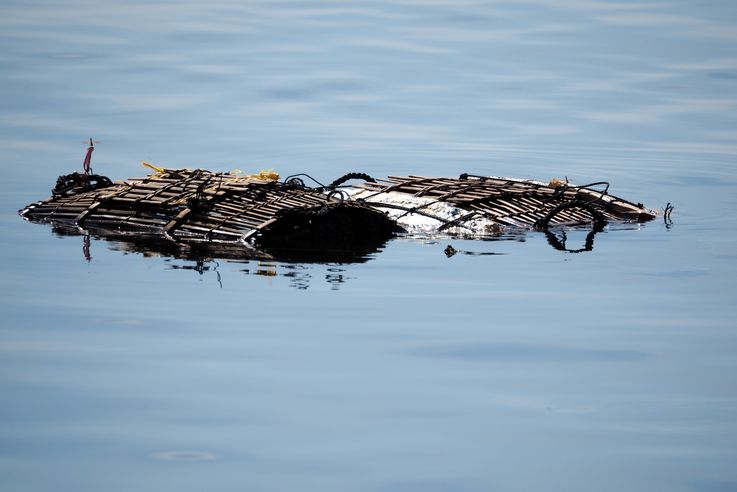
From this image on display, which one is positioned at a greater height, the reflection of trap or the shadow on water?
the reflection of trap

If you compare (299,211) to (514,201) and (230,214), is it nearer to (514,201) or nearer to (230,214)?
(230,214)

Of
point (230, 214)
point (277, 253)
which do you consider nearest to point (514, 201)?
point (277, 253)

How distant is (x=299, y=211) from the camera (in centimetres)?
1638

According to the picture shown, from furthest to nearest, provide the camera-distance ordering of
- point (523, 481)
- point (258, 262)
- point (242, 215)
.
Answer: point (242, 215) < point (258, 262) < point (523, 481)

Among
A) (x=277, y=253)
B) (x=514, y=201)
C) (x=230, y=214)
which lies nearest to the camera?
(x=277, y=253)

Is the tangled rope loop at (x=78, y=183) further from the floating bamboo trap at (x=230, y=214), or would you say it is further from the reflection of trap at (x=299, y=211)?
the floating bamboo trap at (x=230, y=214)

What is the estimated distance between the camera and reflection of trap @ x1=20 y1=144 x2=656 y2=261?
16500 millimetres

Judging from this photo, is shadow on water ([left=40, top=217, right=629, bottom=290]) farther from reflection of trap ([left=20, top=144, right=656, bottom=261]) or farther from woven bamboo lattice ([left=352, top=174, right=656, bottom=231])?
woven bamboo lattice ([left=352, top=174, right=656, bottom=231])

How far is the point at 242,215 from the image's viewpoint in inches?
661

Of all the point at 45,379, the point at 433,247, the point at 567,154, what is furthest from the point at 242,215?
the point at 567,154

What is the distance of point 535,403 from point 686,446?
49.7 inches

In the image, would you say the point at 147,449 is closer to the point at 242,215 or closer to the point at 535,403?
the point at 535,403

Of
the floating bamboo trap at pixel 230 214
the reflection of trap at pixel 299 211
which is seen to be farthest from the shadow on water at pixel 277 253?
the floating bamboo trap at pixel 230 214

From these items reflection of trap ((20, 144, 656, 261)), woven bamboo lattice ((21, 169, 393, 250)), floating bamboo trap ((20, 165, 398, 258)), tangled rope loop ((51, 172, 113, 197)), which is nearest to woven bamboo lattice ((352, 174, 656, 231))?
reflection of trap ((20, 144, 656, 261))
